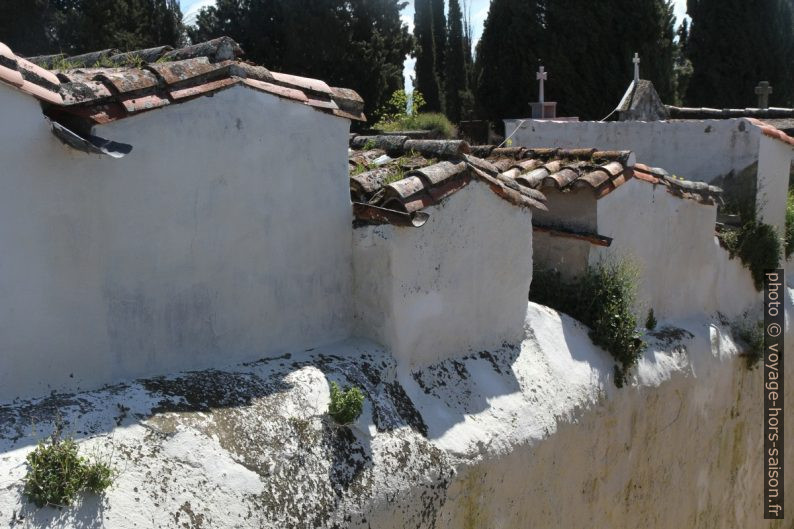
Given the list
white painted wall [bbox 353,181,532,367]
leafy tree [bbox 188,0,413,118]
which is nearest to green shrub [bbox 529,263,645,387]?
white painted wall [bbox 353,181,532,367]

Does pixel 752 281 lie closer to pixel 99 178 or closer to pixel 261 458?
pixel 261 458

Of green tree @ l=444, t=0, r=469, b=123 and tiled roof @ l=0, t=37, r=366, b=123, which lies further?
green tree @ l=444, t=0, r=469, b=123

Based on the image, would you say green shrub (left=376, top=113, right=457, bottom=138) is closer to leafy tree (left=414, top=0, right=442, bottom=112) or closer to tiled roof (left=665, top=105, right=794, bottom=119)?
tiled roof (left=665, top=105, right=794, bottom=119)

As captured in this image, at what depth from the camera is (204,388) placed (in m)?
4.39

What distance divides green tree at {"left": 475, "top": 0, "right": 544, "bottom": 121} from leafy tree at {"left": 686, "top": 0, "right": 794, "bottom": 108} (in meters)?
6.42

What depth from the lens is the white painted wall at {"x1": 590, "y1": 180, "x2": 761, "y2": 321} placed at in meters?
7.23

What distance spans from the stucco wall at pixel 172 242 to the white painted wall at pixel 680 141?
6.24 metres

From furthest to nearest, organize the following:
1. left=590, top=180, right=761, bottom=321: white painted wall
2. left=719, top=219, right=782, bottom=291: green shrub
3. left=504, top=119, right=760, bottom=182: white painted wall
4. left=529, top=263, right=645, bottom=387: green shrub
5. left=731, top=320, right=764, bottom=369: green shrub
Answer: left=504, top=119, right=760, bottom=182: white painted wall, left=719, top=219, right=782, bottom=291: green shrub, left=731, top=320, right=764, bottom=369: green shrub, left=590, top=180, right=761, bottom=321: white painted wall, left=529, top=263, right=645, bottom=387: green shrub

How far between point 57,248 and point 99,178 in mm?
431

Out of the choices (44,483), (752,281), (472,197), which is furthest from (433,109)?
(44,483)

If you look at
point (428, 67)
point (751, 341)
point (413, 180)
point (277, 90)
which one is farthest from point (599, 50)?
point (277, 90)

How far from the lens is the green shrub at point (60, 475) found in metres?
3.29

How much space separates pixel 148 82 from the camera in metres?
4.25

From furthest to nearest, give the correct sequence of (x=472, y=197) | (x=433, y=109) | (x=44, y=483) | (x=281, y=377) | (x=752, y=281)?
1. (x=433, y=109)
2. (x=752, y=281)
3. (x=472, y=197)
4. (x=281, y=377)
5. (x=44, y=483)
